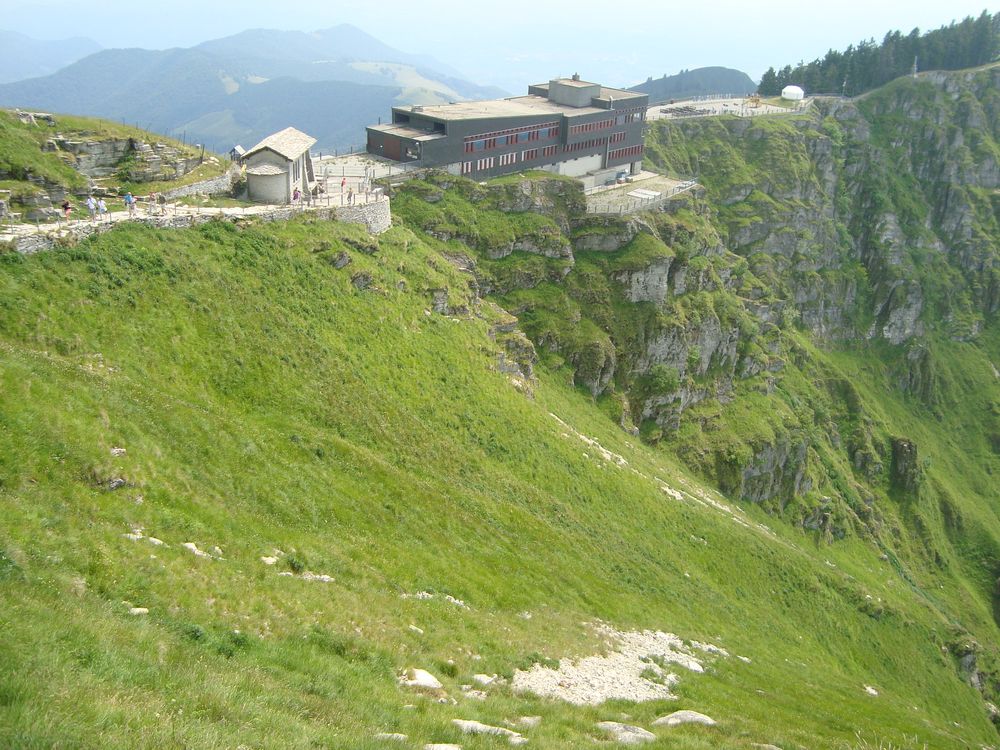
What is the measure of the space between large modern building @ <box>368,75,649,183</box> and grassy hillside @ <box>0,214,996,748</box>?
61.2 ft

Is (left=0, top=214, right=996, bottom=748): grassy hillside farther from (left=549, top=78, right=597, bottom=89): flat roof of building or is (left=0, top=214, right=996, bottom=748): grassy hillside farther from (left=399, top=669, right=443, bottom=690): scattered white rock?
(left=549, top=78, right=597, bottom=89): flat roof of building

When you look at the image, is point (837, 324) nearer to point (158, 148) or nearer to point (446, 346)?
point (446, 346)

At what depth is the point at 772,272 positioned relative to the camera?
137000 mm

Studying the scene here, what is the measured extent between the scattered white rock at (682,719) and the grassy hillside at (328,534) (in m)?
0.69

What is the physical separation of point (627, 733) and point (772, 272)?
129m

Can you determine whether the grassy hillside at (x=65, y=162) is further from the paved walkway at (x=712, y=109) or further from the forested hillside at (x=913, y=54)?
the forested hillside at (x=913, y=54)

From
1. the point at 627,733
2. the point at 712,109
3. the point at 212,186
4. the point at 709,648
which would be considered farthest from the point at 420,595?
the point at 712,109

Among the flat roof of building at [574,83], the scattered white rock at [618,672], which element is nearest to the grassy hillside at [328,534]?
the scattered white rock at [618,672]

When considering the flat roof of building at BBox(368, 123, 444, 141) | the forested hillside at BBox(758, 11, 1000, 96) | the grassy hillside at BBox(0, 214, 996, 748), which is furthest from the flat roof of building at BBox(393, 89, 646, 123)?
the forested hillside at BBox(758, 11, 1000, 96)

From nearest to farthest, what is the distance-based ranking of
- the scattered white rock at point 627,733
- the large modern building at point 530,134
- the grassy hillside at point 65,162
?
1. the scattered white rock at point 627,733
2. the grassy hillside at point 65,162
3. the large modern building at point 530,134

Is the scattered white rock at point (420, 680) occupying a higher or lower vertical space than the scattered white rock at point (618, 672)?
higher

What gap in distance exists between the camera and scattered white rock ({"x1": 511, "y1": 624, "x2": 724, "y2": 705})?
26.9 m

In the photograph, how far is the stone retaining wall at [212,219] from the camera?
126 feet

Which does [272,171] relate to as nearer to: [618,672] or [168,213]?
[168,213]
